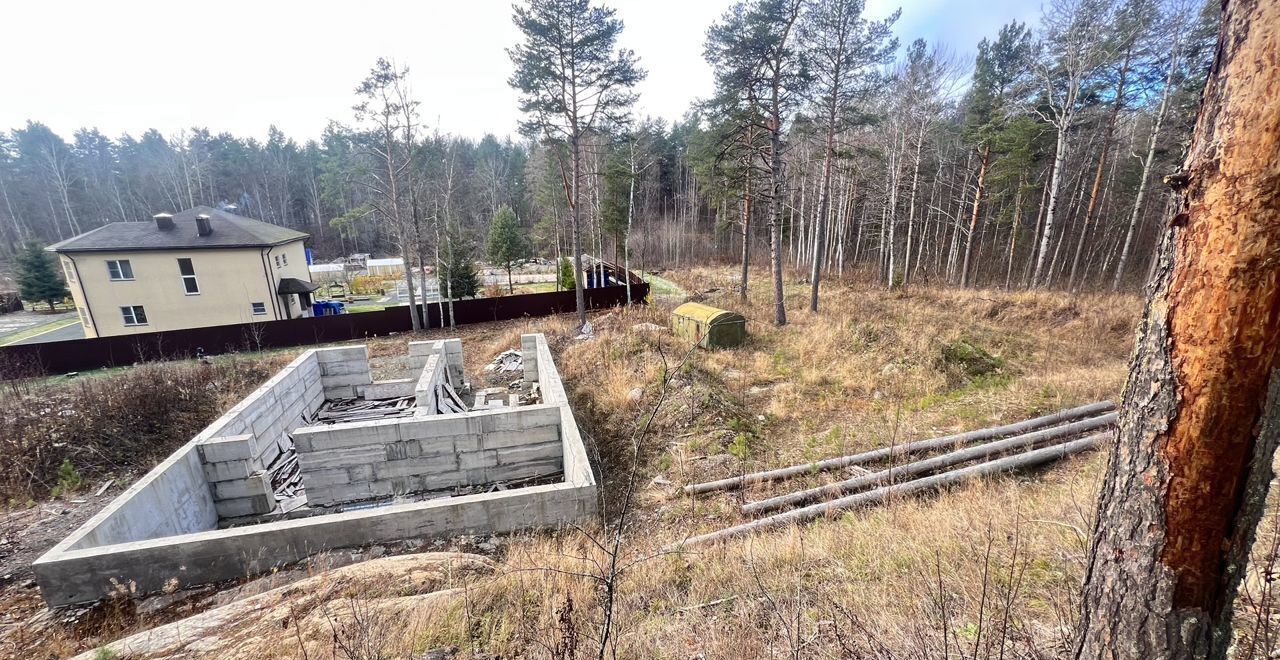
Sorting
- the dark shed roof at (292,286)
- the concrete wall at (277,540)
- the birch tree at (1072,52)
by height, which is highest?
the birch tree at (1072,52)

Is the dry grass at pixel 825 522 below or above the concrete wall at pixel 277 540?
above

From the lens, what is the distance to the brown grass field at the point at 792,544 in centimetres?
295

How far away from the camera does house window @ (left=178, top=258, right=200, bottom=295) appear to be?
18531 mm

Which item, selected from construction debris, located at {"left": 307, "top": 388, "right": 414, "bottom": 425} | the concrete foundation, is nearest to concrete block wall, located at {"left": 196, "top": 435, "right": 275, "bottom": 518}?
the concrete foundation

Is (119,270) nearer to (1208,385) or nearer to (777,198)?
(777,198)

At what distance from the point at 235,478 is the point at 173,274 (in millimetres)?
17314

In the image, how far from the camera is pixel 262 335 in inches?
624

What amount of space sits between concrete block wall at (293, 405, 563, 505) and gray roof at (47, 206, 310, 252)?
1663 cm

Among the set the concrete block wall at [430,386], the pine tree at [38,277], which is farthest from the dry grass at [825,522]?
the pine tree at [38,277]

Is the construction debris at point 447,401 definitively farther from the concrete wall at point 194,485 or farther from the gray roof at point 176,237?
the gray roof at point 176,237

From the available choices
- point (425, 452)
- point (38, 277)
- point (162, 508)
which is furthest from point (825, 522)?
point (38, 277)

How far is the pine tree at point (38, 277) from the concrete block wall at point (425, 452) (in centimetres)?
3367

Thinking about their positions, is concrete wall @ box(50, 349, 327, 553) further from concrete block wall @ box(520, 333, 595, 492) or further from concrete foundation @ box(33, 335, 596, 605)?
concrete block wall @ box(520, 333, 595, 492)

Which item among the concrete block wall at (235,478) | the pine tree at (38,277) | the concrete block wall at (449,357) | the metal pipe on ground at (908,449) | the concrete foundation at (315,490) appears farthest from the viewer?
the pine tree at (38,277)
